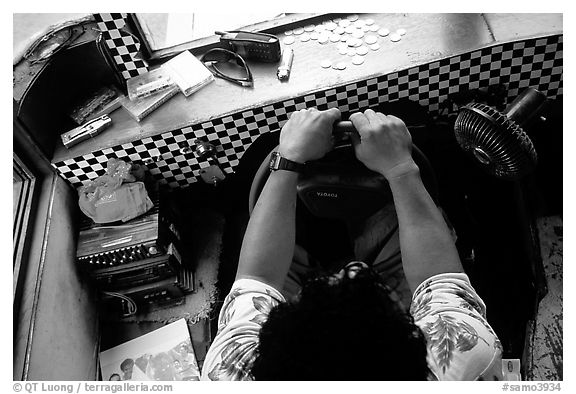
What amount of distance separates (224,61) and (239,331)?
4.14 ft

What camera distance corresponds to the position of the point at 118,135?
6.81ft

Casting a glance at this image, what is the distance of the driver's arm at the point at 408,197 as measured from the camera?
1.41m

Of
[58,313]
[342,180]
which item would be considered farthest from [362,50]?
[58,313]

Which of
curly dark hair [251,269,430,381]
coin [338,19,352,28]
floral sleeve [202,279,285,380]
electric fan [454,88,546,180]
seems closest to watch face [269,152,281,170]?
floral sleeve [202,279,285,380]

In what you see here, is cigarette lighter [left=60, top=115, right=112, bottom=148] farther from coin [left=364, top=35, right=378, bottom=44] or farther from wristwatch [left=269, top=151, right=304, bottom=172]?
coin [left=364, top=35, right=378, bottom=44]

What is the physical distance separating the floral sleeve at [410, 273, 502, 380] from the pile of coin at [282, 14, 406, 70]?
105 centimetres

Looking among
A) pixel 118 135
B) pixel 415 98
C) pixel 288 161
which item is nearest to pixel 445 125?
pixel 415 98

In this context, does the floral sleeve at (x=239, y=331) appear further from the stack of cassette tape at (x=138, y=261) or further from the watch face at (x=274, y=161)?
the stack of cassette tape at (x=138, y=261)

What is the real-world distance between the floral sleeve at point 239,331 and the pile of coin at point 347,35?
1.03m

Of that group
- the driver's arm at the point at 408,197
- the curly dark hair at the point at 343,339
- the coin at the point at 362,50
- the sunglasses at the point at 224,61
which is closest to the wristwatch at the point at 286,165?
the driver's arm at the point at 408,197

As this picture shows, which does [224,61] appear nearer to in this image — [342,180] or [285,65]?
[285,65]

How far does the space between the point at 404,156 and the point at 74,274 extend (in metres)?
1.50

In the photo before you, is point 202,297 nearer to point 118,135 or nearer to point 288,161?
point 118,135

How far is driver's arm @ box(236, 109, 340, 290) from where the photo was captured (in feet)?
4.74
